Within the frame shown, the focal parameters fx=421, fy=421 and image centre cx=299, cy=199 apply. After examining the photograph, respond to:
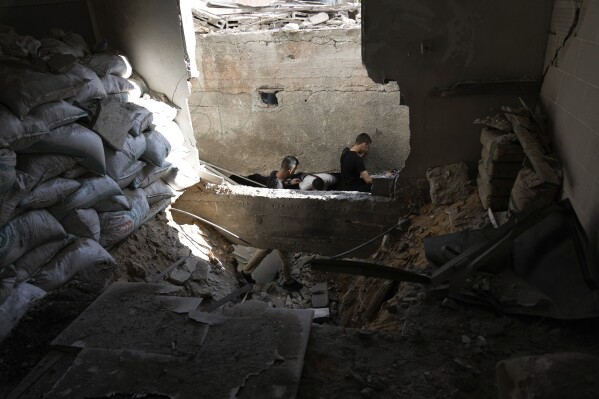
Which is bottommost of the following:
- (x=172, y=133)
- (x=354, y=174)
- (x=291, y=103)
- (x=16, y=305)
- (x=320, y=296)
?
(x=320, y=296)

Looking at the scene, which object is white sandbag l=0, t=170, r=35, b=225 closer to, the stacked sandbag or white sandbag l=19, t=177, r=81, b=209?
white sandbag l=19, t=177, r=81, b=209

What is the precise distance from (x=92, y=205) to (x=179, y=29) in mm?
1960

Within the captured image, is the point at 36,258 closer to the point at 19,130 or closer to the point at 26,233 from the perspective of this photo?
the point at 26,233

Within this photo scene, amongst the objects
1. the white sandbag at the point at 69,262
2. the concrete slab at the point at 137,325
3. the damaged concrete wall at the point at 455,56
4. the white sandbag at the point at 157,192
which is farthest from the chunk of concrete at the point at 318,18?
the concrete slab at the point at 137,325

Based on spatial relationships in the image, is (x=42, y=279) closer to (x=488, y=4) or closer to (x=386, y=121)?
(x=488, y=4)

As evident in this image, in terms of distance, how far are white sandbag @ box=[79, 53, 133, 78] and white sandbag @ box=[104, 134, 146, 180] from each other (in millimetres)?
667

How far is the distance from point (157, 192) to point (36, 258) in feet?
5.09

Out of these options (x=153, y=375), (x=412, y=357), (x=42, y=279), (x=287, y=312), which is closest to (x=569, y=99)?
(x=412, y=357)

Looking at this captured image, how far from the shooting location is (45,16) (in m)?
4.02

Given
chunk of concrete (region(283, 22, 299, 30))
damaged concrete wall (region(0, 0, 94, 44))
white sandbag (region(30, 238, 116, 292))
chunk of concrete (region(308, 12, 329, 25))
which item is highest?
damaged concrete wall (region(0, 0, 94, 44))

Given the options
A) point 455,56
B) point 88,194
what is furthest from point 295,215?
point 455,56

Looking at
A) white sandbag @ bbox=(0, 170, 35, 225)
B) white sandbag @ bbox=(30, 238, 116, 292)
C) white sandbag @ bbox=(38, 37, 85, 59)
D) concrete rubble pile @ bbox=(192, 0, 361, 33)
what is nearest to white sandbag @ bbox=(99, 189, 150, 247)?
white sandbag @ bbox=(30, 238, 116, 292)

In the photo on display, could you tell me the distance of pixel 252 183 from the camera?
677cm

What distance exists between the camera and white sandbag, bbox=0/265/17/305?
7.93 feet
